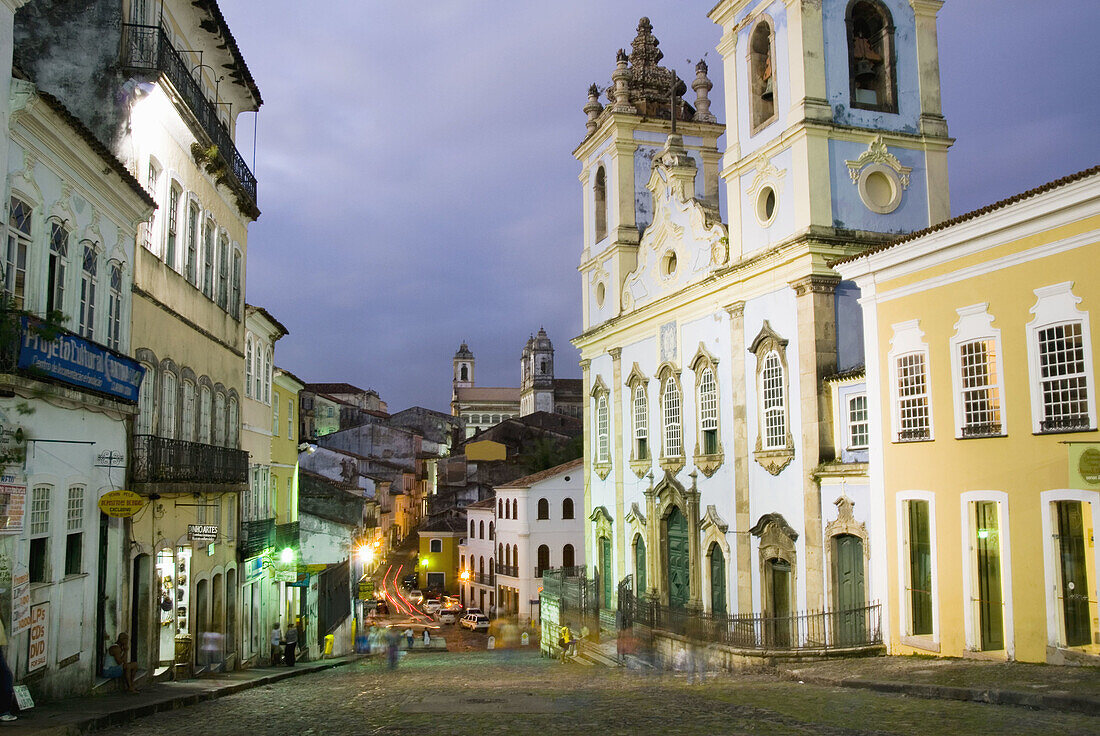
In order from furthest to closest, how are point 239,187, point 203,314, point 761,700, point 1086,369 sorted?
point 239,187 < point 203,314 < point 1086,369 < point 761,700

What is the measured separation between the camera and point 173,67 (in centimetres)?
1731

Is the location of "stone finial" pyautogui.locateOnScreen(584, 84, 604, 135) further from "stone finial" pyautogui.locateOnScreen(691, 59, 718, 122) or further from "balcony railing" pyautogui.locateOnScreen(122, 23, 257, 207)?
"balcony railing" pyautogui.locateOnScreen(122, 23, 257, 207)

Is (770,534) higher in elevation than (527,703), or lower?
higher

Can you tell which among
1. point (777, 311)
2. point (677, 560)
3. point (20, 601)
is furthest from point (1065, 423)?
point (677, 560)

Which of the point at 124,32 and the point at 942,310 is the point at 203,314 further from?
the point at 942,310

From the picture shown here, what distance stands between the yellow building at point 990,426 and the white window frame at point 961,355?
2 centimetres

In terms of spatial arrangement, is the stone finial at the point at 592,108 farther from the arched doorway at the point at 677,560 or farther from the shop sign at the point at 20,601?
the shop sign at the point at 20,601

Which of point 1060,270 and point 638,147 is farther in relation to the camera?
point 638,147

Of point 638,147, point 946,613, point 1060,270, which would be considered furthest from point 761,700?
point 638,147

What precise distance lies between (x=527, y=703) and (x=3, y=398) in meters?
6.83

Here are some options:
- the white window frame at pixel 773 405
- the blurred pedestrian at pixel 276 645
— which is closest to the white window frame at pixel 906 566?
the white window frame at pixel 773 405

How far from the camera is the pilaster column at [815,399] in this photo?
19.4 metres

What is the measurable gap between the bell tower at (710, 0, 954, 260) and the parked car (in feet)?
92.4

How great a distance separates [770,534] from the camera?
69.0 ft
